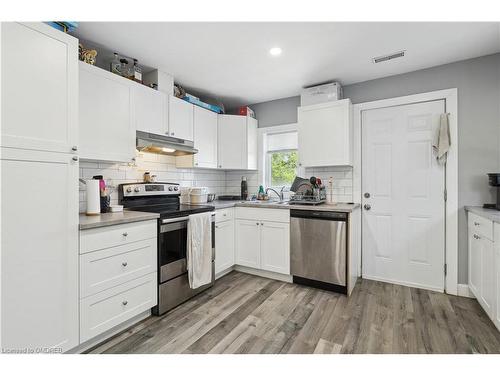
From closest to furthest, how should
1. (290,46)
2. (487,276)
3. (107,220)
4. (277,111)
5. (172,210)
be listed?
(107,220) → (487,276) → (290,46) → (172,210) → (277,111)

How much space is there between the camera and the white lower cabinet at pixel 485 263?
5.92 feet

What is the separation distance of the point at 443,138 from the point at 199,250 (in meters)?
2.79

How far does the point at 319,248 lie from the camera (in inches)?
104

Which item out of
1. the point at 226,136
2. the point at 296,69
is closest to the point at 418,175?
the point at 296,69

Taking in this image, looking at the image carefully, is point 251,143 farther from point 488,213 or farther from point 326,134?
point 488,213

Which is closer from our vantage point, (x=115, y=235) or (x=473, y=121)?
(x=115, y=235)

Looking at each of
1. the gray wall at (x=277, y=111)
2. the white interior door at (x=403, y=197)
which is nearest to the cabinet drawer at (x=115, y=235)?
the gray wall at (x=277, y=111)

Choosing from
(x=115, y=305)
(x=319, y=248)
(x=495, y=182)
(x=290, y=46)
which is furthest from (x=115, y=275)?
(x=495, y=182)

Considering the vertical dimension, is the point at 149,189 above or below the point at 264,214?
above

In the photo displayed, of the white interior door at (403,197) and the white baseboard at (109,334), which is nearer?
the white baseboard at (109,334)

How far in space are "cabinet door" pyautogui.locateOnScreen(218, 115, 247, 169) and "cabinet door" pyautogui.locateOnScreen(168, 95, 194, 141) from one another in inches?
23.1

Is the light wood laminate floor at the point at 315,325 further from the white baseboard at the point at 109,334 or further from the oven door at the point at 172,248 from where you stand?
the oven door at the point at 172,248

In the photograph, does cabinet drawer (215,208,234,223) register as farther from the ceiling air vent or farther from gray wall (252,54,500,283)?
gray wall (252,54,500,283)
